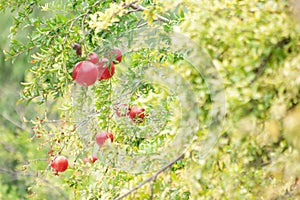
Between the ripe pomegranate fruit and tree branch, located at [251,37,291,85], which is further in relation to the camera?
the ripe pomegranate fruit

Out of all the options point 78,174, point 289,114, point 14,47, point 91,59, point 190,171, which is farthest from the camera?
point 78,174

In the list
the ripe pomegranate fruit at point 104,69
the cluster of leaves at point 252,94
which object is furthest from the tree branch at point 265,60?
the ripe pomegranate fruit at point 104,69

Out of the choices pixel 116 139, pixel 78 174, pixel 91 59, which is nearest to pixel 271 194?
pixel 91 59

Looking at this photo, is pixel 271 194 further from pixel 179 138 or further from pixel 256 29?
pixel 256 29

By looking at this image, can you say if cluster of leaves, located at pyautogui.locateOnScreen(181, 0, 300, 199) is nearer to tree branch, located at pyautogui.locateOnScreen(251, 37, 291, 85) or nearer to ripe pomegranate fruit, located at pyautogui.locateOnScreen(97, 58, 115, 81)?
tree branch, located at pyautogui.locateOnScreen(251, 37, 291, 85)

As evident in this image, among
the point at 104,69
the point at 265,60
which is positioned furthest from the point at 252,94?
the point at 104,69

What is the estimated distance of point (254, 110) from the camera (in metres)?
1.09

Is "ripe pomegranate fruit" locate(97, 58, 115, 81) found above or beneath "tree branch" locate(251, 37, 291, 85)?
beneath

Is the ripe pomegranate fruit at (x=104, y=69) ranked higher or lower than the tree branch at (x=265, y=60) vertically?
lower

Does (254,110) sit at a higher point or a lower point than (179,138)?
higher

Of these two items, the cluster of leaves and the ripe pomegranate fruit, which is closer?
the cluster of leaves

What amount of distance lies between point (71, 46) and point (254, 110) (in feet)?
2.84

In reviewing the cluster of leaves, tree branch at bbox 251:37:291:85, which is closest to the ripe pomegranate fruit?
the cluster of leaves

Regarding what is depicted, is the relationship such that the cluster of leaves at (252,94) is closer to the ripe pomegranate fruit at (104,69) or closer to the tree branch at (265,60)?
the tree branch at (265,60)
